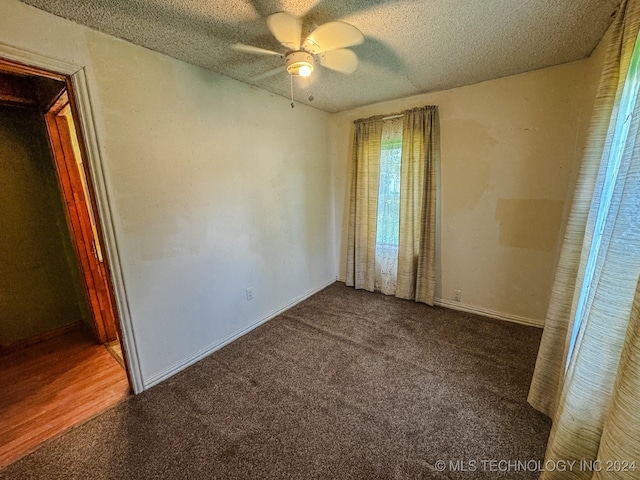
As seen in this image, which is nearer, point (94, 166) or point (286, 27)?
point (286, 27)

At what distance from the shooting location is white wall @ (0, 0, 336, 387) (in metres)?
1.56

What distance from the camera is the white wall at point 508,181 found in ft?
7.08

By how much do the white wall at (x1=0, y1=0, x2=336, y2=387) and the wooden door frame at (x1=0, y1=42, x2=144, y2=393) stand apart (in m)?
0.03

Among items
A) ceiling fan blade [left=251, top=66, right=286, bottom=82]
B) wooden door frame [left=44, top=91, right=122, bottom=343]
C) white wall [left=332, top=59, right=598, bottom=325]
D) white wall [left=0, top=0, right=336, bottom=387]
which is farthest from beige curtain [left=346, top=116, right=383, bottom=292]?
wooden door frame [left=44, top=91, right=122, bottom=343]

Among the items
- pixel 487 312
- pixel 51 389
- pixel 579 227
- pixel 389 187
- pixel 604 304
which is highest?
pixel 389 187

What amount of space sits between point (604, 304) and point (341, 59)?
1.74 meters

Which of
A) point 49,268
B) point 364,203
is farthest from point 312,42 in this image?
point 49,268

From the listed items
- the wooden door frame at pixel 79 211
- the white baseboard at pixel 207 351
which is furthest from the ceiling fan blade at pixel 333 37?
the white baseboard at pixel 207 351

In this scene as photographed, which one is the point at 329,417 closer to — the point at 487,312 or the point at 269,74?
the point at 487,312

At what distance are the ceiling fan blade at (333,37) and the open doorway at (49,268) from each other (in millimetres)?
1883

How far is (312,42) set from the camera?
140cm

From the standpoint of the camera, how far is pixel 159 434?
4.90 ft

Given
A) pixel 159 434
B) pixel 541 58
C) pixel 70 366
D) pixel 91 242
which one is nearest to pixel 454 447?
pixel 159 434

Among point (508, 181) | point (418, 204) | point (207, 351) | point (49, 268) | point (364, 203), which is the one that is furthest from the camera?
point (364, 203)
